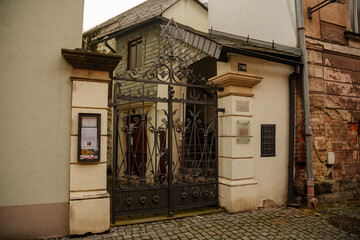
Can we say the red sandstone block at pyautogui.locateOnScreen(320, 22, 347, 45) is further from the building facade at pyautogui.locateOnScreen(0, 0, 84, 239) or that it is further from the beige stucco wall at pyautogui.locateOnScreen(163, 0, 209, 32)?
the building facade at pyautogui.locateOnScreen(0, 0, 84, 239)

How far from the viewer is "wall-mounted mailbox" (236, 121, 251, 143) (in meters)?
5.24

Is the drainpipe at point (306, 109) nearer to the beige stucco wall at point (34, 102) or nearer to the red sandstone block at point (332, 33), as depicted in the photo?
the red sandstone block at point (332, 33)

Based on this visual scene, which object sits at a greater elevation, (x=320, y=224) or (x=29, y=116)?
(x=29, y=116)

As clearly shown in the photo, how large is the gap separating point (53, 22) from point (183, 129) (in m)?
3.04

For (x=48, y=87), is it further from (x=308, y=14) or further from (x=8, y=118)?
(x=308, y=14)

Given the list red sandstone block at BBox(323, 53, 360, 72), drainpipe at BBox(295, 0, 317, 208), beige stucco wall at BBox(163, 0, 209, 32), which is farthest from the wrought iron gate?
beige stucco wall at BBox(163, 0, 209, 32)

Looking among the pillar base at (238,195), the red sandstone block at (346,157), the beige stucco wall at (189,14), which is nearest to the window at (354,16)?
the red sandstone block at (346,157)

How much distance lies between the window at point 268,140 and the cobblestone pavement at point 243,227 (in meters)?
1.27

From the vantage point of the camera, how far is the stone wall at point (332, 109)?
19.1 feet

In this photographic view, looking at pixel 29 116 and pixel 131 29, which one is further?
pixel 131 29

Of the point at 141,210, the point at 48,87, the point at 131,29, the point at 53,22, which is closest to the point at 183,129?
the point at 141,210

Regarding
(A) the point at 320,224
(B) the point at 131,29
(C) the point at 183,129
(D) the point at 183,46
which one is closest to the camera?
(A) the point at 320,224

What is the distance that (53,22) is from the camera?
13.4 feet

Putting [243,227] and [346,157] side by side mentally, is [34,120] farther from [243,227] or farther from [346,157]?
[346,157]
